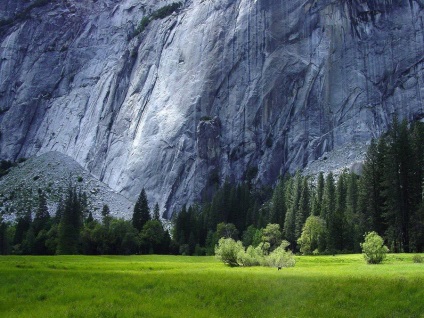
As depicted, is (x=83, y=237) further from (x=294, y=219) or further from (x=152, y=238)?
(x=294, y=219)

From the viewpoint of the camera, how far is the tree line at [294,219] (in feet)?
209

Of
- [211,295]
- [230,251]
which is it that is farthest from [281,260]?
[211,295]

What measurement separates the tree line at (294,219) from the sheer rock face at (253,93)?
13.2 m

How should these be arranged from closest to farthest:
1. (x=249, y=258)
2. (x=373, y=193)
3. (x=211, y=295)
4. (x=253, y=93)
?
(x=211, y=295) → (x=249, y=258) → (x=373, y=193) → (x=253, y=93)

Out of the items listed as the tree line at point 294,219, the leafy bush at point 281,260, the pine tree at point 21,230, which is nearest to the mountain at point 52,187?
the tree line at point 294,219

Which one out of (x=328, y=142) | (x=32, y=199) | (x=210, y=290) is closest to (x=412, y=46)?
(x=328, y=142)

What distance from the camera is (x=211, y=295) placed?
999 inches

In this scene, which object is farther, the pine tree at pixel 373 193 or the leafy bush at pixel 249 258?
the pine tree at pixel 373 193

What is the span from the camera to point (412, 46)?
131 m

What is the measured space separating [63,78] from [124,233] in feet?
383

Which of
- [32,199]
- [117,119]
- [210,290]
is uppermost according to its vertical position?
[117,119]

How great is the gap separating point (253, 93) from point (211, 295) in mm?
113528

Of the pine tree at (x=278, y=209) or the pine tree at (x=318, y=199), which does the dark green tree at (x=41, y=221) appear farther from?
the pine tree at (x=318, y=199)

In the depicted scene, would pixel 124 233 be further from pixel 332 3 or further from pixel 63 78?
pixel 63 78
